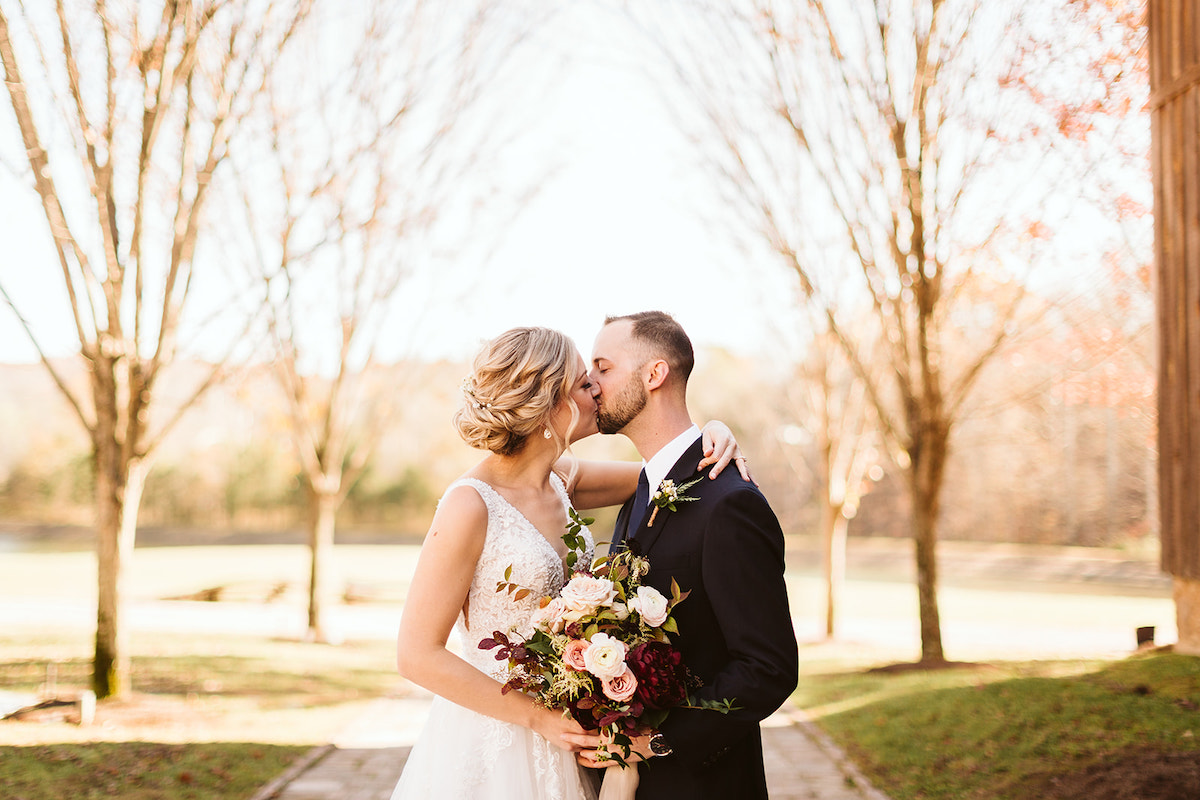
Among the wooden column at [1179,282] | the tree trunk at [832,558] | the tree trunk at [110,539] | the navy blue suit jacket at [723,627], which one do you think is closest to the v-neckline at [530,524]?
the navy blue suit jacket at [723,627]

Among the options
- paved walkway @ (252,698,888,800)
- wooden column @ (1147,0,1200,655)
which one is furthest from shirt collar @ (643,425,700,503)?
wooden column @ (1147,0,1200,655)

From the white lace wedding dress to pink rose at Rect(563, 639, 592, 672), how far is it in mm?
441

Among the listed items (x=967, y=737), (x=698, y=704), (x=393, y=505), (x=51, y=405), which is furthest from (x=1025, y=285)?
(x=51, y=405)

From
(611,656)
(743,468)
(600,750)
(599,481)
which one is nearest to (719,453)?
(743,468)

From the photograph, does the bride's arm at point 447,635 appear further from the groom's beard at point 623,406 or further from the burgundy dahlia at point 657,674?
the groom's beard at point 623,406

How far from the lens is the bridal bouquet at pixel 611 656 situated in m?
2.42

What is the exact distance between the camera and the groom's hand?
8.43 ft

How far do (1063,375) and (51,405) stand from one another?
3895 cm

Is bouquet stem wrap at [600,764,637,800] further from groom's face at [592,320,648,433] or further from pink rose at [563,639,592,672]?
groom's face at [592,320,648,433]

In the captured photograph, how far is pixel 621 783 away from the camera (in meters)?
2.71

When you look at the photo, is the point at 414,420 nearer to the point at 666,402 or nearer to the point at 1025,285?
the point at 1025,285

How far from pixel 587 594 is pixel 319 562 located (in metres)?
11.1

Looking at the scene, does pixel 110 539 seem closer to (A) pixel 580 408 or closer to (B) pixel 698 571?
(A) pixel 580 408

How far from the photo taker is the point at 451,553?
9.10ft
